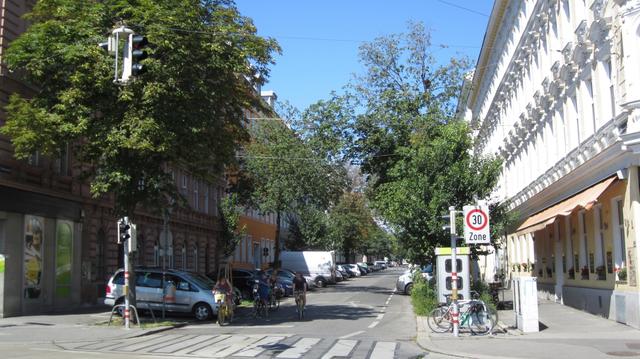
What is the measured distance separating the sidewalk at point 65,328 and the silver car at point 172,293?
0.66 metres

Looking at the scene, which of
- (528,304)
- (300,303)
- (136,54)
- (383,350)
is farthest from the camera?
(300,303)

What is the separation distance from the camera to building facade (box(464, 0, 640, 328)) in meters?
16.2

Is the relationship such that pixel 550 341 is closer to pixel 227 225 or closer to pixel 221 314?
pixel 221 314

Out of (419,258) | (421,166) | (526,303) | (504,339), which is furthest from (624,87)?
(419,258)

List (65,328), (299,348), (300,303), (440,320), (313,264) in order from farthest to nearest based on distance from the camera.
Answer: (313,264), (300,303), (65,328), (440,320), (299,348)

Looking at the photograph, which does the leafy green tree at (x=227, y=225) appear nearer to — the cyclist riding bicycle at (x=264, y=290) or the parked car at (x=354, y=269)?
the cyclist riding bicycle at (x=264, y=290)

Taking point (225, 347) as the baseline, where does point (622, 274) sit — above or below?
above

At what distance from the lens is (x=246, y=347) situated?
14.4m

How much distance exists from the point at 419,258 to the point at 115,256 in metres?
14.8

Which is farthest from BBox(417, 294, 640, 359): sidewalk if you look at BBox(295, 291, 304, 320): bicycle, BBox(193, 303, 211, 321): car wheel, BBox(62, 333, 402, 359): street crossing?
BBox(193, 303, 211, 321): car wheel

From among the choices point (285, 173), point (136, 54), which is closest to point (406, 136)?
point (285, 173)

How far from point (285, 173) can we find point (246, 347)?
102 ft

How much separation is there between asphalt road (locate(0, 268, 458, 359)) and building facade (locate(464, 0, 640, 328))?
229 inches

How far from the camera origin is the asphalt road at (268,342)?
1335cm
